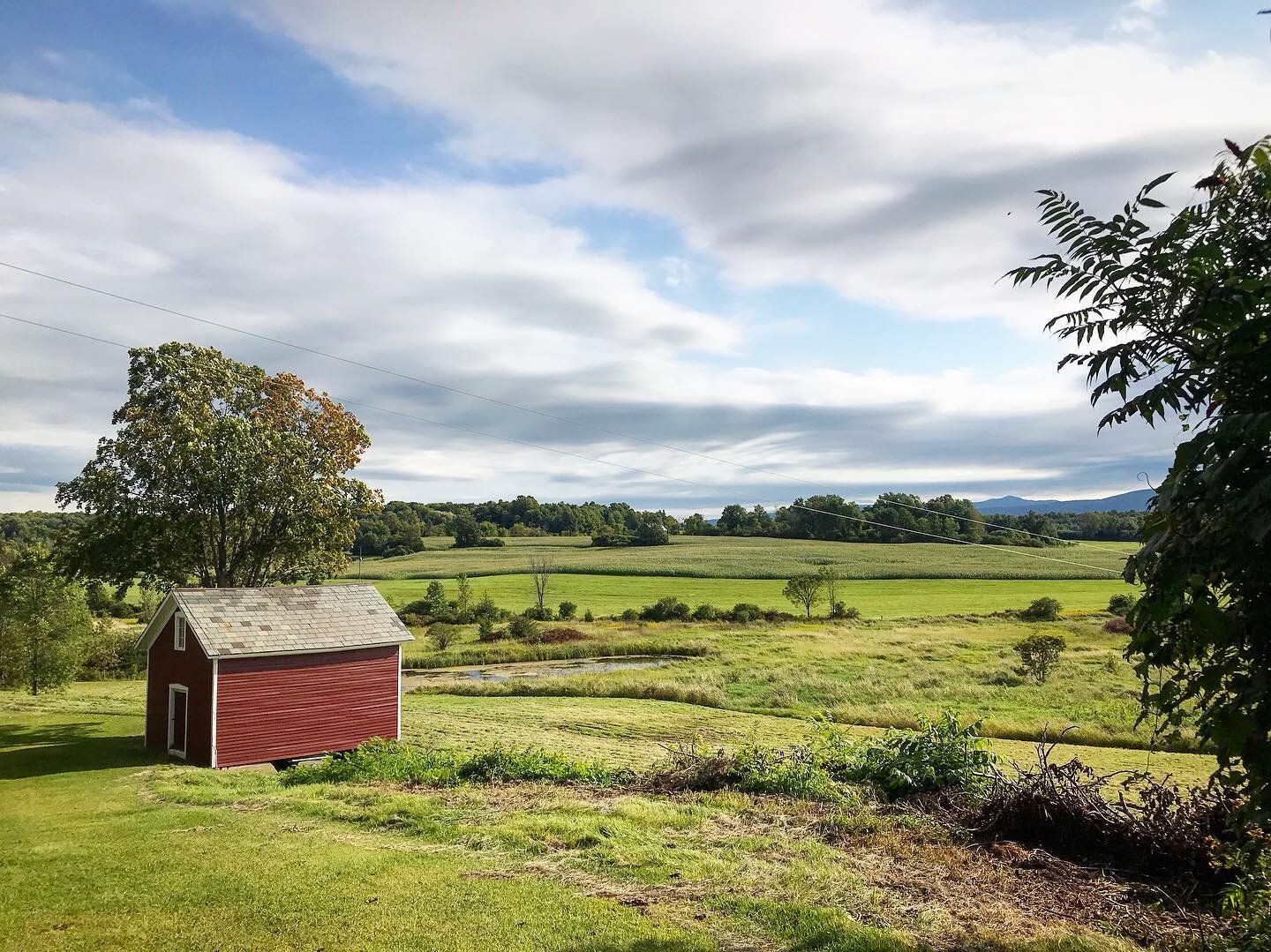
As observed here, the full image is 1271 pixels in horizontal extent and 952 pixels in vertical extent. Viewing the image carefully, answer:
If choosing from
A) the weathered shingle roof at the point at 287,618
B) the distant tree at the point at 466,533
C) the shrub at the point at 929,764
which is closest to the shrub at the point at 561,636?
the weathered shingle roof at the point at 287,618

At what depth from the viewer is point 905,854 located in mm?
9812

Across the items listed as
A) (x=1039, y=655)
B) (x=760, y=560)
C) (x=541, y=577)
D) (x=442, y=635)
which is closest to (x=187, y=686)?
(x=1039, y=655)

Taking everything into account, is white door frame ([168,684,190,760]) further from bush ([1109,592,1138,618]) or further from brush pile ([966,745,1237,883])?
bush ([1109,592,1138,618])

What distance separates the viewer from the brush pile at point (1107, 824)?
8875 millimetres

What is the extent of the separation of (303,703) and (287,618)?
2.57 m

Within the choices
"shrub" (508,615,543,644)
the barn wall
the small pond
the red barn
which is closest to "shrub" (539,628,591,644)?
"shrub" (508,615,543,644)

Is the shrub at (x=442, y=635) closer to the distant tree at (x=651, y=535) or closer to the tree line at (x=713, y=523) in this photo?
the tree line at (x=713, y=523)

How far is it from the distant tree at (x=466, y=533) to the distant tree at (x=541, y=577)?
28.2 meters

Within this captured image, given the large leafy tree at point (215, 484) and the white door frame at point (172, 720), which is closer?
the white door frame at point (172, 720)

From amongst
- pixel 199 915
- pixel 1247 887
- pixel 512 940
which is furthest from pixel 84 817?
pixel 1247 887

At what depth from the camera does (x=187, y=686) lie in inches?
979

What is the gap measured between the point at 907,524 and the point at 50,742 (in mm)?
103178

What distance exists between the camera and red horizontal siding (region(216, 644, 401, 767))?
23.9 metres

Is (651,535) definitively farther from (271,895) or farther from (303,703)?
(271,895)
